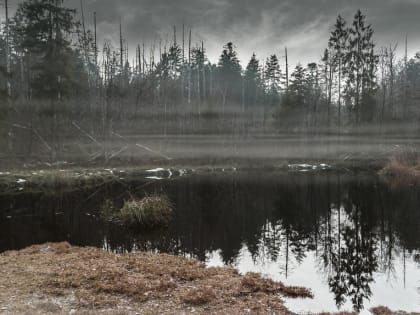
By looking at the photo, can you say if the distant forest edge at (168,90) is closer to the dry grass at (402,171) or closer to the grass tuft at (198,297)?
the dry grass at (402,171)

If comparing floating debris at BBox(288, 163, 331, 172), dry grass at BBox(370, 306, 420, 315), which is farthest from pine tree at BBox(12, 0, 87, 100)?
dry grass at BBox(370, 306, 420, 315)

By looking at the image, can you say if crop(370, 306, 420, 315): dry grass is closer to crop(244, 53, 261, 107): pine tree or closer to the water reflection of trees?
the water reflection of trees

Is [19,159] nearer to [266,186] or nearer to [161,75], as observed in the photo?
[266,186]

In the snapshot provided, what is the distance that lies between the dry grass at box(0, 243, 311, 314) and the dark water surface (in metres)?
0.77

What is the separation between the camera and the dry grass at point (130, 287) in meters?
5.00

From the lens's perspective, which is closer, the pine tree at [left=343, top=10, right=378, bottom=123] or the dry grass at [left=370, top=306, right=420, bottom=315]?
the dry grass at [left=370, top=306, right=420, bottom=315]

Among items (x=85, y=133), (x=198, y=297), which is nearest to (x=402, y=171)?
(x=198, y=297)

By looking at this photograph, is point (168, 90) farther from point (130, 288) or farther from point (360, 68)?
point (130, 288)

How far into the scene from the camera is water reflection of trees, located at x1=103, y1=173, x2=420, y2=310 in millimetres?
7875

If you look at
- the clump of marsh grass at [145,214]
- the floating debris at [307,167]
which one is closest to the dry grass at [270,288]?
the clump of marsh grass at [145,214]

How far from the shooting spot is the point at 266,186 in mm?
19609

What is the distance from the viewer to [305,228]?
11062mm

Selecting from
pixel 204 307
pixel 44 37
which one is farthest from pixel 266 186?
pixel 44 37

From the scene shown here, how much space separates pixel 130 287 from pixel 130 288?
0.04m
